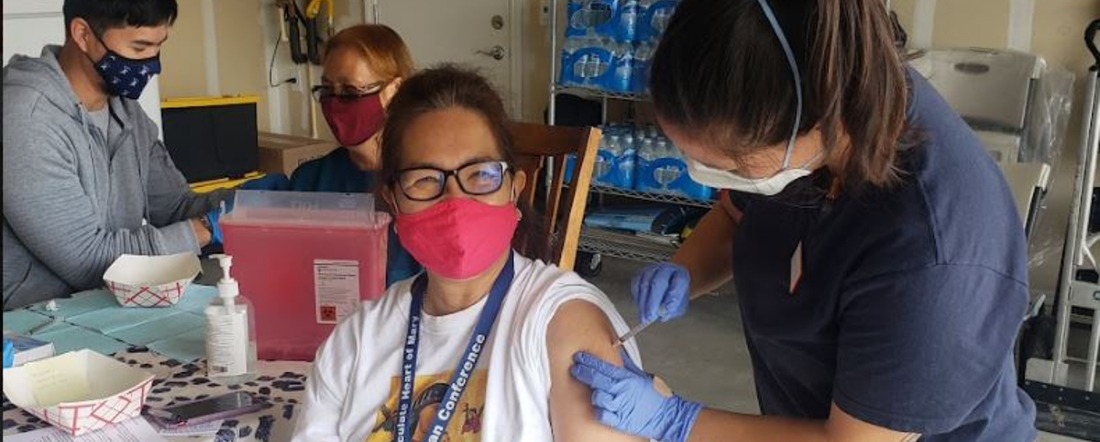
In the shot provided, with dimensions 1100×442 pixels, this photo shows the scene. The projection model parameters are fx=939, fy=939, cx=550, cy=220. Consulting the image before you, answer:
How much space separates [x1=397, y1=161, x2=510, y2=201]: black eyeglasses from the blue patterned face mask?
1.21 metres

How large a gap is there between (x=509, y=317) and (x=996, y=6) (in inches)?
123

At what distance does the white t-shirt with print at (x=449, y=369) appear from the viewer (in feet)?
4.08

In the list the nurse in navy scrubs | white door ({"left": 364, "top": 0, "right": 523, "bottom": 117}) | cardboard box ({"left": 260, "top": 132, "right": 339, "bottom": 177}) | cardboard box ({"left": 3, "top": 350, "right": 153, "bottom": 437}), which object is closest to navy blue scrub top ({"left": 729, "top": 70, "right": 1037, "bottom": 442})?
the nurse in navy scrubs

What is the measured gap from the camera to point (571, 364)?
1238 millimetres

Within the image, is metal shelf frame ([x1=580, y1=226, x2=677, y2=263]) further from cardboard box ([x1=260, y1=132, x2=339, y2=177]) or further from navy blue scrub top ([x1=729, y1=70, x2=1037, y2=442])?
navy blue scrub top ([x1=729, y1=70, x2=1037, y2=442])

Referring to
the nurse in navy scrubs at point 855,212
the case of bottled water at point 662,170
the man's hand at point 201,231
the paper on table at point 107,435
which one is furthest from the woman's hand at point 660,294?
the case of bottled water at point 662,170

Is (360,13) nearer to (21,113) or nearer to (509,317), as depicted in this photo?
(21,113)

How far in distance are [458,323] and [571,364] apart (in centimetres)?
Result: 18

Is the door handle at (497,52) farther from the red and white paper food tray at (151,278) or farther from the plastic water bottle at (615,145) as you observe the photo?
the red and white paper food tray at (151,278)

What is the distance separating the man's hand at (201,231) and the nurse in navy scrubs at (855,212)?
1.30 meters

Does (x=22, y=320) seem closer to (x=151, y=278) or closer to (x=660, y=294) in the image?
(x=151, y=278)

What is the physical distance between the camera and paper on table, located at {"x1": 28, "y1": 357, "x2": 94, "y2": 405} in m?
1.42

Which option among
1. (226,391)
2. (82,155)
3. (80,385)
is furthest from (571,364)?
(82,155)

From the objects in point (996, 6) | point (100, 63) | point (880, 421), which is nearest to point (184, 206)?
point (100, 63)
